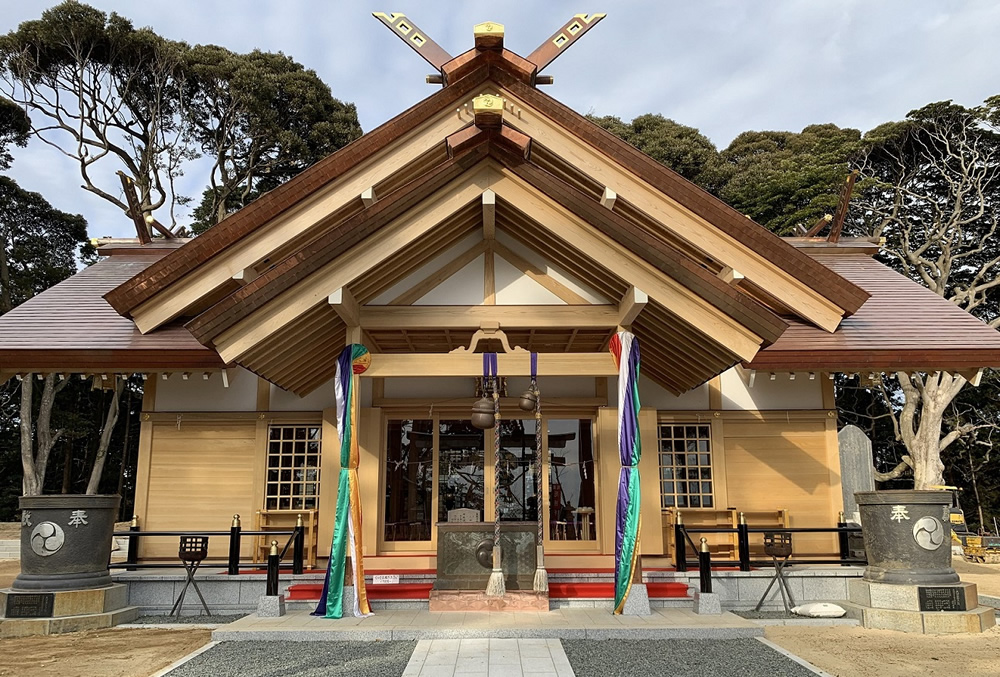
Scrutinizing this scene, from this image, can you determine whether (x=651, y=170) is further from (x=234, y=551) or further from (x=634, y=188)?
(x=234, y=551)

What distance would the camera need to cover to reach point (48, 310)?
9.58 meters

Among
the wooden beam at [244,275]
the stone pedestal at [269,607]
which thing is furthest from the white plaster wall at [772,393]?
the wooden beam at [244,275]

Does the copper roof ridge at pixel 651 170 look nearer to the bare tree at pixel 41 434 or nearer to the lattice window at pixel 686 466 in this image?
the lattice window at pixel 686 466

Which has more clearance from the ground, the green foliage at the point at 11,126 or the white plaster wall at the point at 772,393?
the green foliage at the point at 11,126

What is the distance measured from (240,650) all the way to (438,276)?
14.5 feet

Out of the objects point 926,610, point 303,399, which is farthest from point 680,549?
point 303,399

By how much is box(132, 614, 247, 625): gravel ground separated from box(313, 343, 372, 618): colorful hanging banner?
57.1 inches

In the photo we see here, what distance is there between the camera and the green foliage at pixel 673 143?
28.5 m

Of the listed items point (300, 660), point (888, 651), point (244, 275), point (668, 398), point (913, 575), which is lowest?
point (888, 651)

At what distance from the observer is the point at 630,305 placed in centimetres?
708

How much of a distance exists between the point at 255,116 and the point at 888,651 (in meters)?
23.7

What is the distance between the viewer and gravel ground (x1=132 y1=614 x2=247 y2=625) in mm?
7301

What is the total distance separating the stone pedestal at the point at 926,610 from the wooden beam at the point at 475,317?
12.8 feet

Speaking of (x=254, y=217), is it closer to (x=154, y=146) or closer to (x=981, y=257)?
(x=154, y=146)
